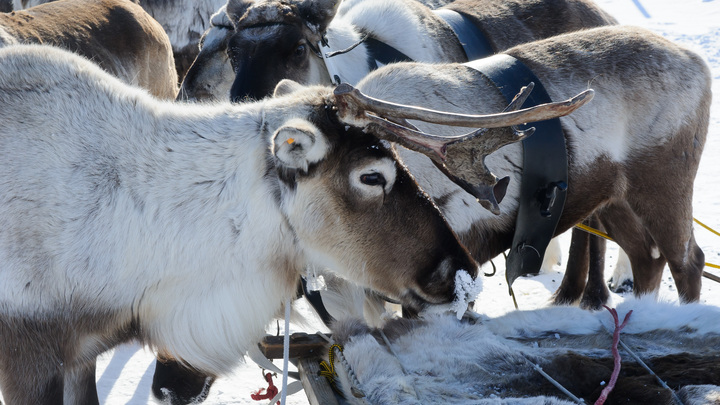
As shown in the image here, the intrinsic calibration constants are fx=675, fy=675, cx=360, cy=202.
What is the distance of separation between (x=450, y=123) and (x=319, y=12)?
1.94 m

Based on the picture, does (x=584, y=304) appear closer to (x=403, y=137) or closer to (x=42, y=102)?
(x=403, y=137)

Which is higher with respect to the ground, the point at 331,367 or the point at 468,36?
the point at 468,36

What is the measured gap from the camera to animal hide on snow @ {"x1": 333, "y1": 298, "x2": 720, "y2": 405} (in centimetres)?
202

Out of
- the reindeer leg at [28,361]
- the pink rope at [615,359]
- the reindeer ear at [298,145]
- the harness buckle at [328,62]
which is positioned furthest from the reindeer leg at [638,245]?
the reindeer leg at [28,361]

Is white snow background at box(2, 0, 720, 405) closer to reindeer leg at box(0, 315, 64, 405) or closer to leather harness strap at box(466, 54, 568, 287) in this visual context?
reindeer leg at box(0, 315, 64, 405)

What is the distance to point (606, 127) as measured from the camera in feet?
10.2

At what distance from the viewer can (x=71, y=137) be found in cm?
218

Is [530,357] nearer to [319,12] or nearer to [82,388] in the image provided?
[82,388]

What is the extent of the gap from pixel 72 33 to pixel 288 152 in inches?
129

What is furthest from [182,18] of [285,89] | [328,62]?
[285,89]

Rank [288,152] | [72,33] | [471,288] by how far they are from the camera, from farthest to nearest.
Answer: [72,33] → [471,288] → [288,152]

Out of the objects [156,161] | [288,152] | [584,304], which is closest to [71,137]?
[156,161]

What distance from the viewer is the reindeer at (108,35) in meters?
4.48

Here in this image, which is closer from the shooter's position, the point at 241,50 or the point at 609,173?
the point at 609,173
